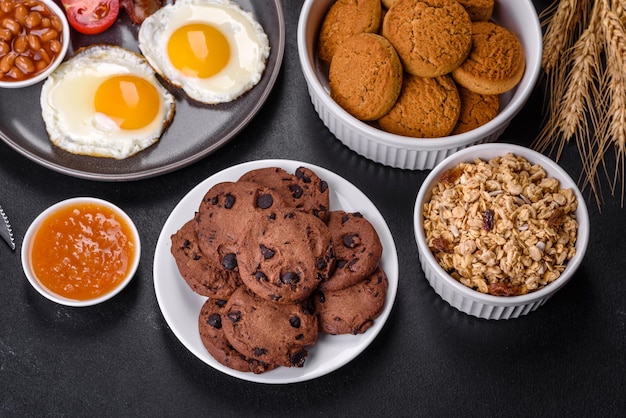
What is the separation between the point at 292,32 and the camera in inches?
125

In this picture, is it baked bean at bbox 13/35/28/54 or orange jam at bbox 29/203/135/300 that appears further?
baked bean at bbox 13/35/28/54

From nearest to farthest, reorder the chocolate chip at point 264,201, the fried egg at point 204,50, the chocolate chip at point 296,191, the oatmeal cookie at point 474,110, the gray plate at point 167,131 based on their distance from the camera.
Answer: the chocolate chip at point 264,201 < the chocolate chip at point 296,191 < the oatmeal cookie at point 474,110 < the gray plate at point 167,131 < the fried egg at point 204,50

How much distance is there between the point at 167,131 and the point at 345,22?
75cm

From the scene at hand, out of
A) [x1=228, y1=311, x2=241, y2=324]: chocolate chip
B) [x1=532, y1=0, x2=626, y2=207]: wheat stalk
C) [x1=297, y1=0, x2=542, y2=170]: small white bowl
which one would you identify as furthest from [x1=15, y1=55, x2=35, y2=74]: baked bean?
[x1=532, y1=0, x2=626, y2=207]: wheat stalk

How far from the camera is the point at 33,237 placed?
9.09ft

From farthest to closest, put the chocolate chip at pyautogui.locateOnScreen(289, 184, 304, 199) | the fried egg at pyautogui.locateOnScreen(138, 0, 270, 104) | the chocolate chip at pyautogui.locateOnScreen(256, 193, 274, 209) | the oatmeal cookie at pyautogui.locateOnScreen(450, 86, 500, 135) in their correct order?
the fried egg at pyautogui.locateOnScreen(138, 0, 270, 104) → the oatmeal cookie at pyautogui.locateOnScreen(450, 86, 500, 135) → the chocolate chip at pyautogui.locateOnScreen(289, 184, 304, 199) → the chocolate chip at pyautogui.locateOnScreen(256, 193, 274, 209)

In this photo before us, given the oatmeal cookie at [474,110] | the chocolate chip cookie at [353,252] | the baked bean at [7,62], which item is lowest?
the chocolate chip cookie at [353,252]

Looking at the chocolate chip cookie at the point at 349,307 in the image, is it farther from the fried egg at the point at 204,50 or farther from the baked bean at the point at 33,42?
the baked bean at the point at 33,42

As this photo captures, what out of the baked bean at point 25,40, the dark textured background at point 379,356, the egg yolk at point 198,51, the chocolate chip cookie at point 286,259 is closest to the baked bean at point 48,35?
the baked bean at point 25,40

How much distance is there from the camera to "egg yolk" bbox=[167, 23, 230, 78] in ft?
9.82

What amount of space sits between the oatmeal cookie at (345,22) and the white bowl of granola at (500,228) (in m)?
0.52

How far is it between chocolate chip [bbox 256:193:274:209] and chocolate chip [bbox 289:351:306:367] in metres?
0.45

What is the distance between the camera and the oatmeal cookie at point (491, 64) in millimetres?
2680

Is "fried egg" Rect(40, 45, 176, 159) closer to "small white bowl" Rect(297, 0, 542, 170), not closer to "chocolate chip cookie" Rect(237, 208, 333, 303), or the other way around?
"small white bowl" Rect(297, 0, 542, 170)
